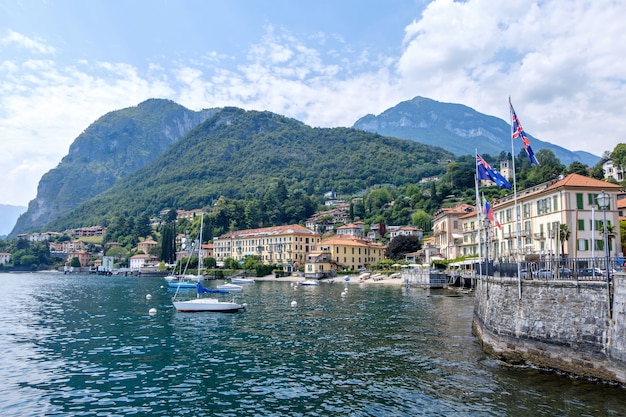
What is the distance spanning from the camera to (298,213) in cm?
16962

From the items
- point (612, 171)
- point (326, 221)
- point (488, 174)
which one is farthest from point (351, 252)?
point (488, 174)

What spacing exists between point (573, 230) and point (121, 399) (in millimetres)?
41172

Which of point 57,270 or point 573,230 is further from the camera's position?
point 57,270

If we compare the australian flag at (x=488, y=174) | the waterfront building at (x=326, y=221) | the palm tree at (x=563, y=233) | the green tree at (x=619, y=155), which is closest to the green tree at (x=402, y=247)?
the waterfront building at (x=326, y=221)

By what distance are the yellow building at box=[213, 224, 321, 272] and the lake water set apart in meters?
84.5

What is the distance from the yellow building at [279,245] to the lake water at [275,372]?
84.5 metres

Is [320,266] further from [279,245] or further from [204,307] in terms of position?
[204,307]

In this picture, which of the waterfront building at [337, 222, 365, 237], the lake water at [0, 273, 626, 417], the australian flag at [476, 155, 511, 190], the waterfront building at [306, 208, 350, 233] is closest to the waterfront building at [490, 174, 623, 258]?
the australian flag at [476, 155, 511, 190]

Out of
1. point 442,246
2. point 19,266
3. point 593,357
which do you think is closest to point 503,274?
point 593,357

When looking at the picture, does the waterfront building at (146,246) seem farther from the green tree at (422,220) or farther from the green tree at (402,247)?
the green tree at (402,247)

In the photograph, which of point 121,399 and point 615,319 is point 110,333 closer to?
point 121,399

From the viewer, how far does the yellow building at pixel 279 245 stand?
399 ft

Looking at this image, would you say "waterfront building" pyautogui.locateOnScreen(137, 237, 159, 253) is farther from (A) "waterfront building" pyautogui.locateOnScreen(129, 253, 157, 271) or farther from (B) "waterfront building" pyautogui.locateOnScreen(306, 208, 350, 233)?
(B) "waterfront building" pyautogui.locateOnScreen(306, 208, 350, 233)

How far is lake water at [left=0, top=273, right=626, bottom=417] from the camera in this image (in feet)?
52.0
